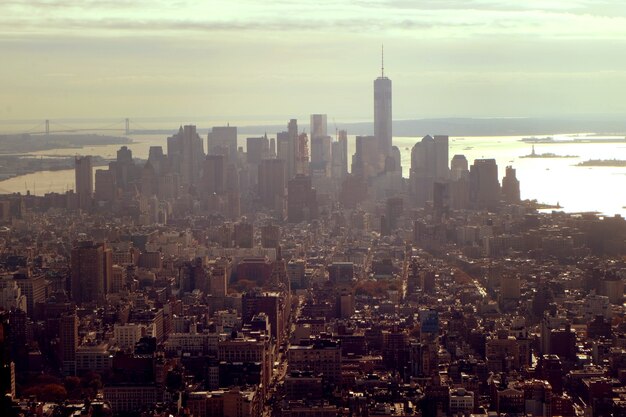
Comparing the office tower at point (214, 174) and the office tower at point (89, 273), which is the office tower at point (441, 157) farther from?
the office tower at point (89, 273)

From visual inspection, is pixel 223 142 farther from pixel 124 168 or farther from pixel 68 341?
pixel 68 341

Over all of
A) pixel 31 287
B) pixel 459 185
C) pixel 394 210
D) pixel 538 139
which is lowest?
pixel 31 287

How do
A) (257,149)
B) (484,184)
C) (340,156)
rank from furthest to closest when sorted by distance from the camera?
1. (340,156)
2. (257,149)
3. (484,184)

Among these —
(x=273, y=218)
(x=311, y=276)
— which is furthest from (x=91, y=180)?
(x=311, y=276)

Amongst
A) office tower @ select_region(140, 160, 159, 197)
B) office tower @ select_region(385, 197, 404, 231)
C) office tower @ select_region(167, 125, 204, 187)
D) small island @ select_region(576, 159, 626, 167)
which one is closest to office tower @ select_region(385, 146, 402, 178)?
office tower @ select_region(167, 125, 204, 187)

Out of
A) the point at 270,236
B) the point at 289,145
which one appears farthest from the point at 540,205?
the point at 289,145

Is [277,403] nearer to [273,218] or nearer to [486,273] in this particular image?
[486,273]

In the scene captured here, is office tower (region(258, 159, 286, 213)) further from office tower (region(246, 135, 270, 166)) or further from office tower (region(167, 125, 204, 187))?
office tower (region(246, 135, 270, 166))
